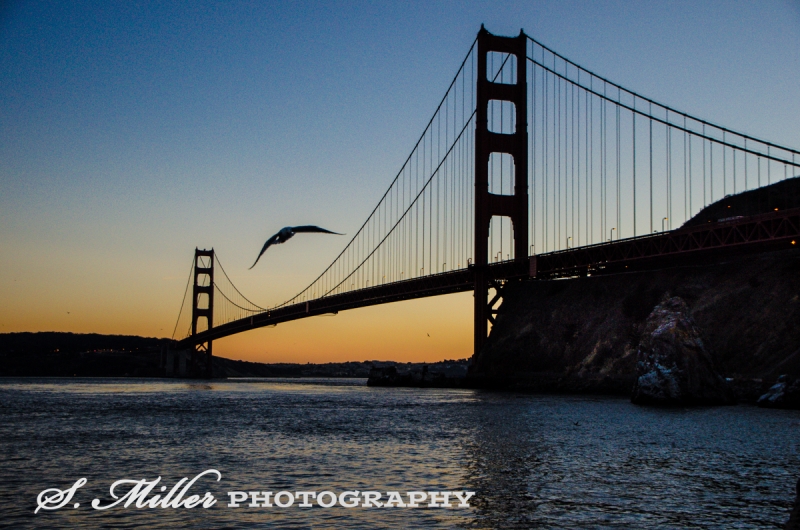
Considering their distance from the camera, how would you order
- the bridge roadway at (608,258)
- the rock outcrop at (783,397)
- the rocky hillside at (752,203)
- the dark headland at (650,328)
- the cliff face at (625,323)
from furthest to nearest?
the rocky hillside at (752,203), the bridge roadway at (608,258), the cliff face at (625,323), the dark headland at (650,328), the rock outcrop at (783,397)

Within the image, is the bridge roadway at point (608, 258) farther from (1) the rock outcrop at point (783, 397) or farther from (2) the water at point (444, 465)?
(2) the water at point (444, 465)

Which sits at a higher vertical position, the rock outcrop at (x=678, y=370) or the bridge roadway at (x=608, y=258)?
the bridge roadway at (x=608, y=258)

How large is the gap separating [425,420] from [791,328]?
25.4 meters

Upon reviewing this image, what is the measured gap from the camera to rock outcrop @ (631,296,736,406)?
39250 mm

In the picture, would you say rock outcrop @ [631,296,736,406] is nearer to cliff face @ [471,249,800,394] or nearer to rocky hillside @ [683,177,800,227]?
cliff face @ [471,249,800,394]

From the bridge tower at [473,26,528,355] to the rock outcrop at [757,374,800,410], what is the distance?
110 feet

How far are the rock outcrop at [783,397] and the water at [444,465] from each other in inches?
111

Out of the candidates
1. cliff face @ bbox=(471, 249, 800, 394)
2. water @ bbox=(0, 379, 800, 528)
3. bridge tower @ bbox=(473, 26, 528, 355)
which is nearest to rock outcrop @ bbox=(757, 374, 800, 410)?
water @ bbox=(0, 379, 800, 528)

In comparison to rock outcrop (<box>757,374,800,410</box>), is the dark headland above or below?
above

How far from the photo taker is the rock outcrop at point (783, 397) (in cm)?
3650

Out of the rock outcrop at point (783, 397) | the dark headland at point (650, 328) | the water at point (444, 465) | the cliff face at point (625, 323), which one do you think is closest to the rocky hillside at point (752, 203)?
the cliff face at point (625, 323)

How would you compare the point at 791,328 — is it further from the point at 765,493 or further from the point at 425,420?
the point at 765,493

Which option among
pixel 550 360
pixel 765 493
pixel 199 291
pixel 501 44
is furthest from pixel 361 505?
pixel 199 291

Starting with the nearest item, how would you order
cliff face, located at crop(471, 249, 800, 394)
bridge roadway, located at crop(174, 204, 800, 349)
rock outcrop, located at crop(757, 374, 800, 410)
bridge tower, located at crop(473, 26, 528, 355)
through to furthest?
rock outcrop, located at crop(757, 374, 800, 410) < cliff face, located at crop(471, 249, 800, 394) < bridge roadway, located at crop(174, 204, 800, 349) < bridge tower, located at crop(473, 26, 528, 355)
